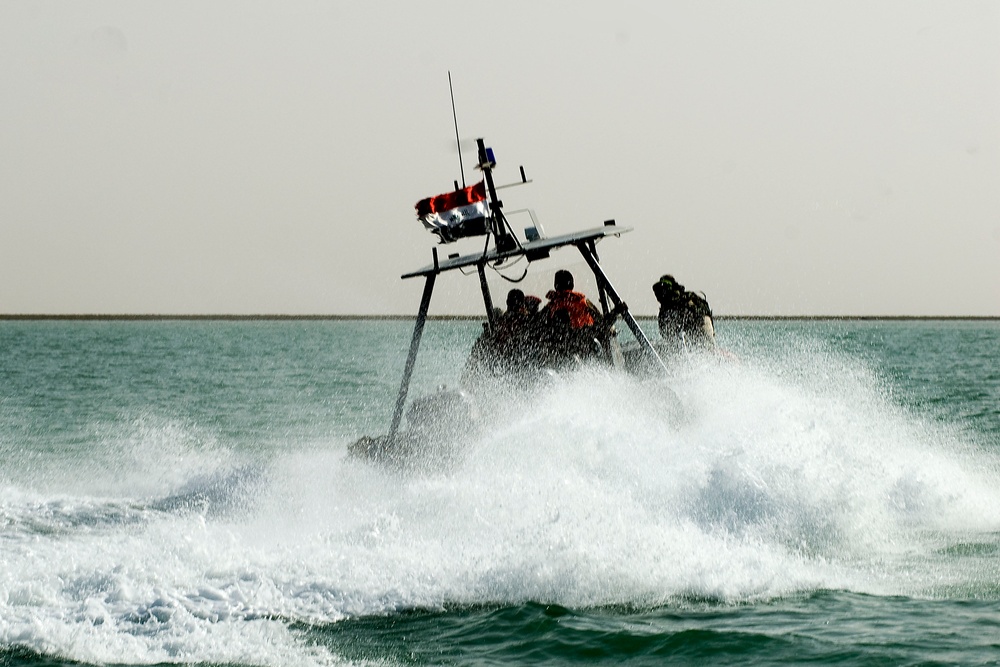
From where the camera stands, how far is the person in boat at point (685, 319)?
40.0 feet

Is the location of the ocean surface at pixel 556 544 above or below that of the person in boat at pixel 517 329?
below

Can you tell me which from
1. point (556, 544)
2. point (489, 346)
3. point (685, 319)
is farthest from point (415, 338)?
point (556, 544)

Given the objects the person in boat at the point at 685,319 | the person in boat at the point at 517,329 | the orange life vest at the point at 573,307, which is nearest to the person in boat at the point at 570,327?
the orange life vest at the point at 573,307

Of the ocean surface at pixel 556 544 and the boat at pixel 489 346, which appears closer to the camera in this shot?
the ocean surface at pixel 556 544

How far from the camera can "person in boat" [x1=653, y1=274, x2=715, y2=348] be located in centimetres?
1218

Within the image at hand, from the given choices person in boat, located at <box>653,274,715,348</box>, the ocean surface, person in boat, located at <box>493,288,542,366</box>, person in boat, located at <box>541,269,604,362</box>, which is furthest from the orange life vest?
person in boat, located at <box>653,274,715,348</box>

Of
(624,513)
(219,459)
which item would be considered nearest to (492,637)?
(624,513)

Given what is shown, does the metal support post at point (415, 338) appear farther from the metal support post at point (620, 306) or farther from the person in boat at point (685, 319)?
the person in boat at point (685, 319)

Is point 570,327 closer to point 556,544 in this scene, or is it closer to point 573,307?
point 573,307

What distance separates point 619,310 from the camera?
37.9 ft

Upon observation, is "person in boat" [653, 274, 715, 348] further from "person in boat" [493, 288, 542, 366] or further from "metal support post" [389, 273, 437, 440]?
"metal support post" [389, 273, 437, 440]

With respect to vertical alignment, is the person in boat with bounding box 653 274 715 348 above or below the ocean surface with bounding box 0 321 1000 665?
above

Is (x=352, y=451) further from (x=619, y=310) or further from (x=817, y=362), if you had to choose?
(x=817, y=362)

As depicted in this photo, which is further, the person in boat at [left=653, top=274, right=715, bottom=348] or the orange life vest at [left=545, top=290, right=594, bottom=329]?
the person in boat at [left=653, top=274, right=715, bottom=348]
